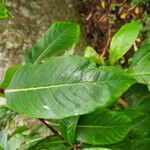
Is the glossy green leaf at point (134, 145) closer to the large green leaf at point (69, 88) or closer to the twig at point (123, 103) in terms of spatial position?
the twig at point (123, 103)

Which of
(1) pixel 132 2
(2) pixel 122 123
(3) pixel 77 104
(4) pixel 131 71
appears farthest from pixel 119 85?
(1) pixel 132 2

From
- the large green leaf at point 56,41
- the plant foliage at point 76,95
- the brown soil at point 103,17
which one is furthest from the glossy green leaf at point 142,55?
the brown soil at point 103,17

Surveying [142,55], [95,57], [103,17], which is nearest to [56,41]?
[95,57]

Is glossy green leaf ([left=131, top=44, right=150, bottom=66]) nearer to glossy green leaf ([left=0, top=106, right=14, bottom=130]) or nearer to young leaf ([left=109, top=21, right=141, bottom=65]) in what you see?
young leaf ([left=109, top=21, right=141, bottom=65])

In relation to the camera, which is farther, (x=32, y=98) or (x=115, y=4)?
(x=115, y=4)

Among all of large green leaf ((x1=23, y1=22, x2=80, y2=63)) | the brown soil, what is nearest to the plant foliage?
large green leaf ((x1=23, y1=22, x2=80, y2=63))

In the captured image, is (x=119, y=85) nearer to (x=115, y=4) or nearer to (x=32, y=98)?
(x=32, y=98)

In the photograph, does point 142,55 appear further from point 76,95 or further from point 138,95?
point 76,95
